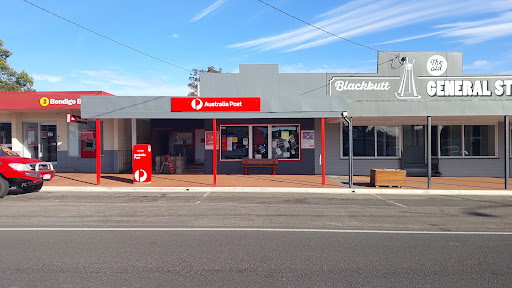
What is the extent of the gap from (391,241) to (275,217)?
2789mm

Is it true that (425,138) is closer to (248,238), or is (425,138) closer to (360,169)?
(360,169)

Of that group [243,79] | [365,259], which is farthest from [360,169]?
[365,259]

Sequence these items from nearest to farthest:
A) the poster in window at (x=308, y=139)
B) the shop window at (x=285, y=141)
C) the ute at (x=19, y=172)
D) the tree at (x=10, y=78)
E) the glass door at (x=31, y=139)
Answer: the ute at (x=19, y=172) < the poster in window at (x=308, y=139) < the shop window at (x=285, y=141) < the glass door at (x=31, y=139) < the tree at (x=10, y=78)

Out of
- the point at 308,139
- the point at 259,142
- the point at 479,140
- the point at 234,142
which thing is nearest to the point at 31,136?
the point at 234,142

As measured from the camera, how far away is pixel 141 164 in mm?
14016

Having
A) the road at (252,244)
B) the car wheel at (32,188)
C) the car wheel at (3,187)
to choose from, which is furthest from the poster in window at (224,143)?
the car wheel at (3,187)

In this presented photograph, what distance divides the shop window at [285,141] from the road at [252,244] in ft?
22.1

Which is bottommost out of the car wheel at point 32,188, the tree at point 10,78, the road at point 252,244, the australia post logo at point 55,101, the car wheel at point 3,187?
the road at point 252,244

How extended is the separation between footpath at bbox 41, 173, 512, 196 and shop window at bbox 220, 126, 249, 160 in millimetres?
1275

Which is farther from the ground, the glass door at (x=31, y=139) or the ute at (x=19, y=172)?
the glass door at (x=31, y=139)

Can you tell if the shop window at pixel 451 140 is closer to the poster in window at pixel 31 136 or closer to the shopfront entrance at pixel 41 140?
the shopfront entrance at pixel 41 140

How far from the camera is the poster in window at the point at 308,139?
55.8 ft

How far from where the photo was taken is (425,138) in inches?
681

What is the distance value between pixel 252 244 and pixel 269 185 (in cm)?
773
